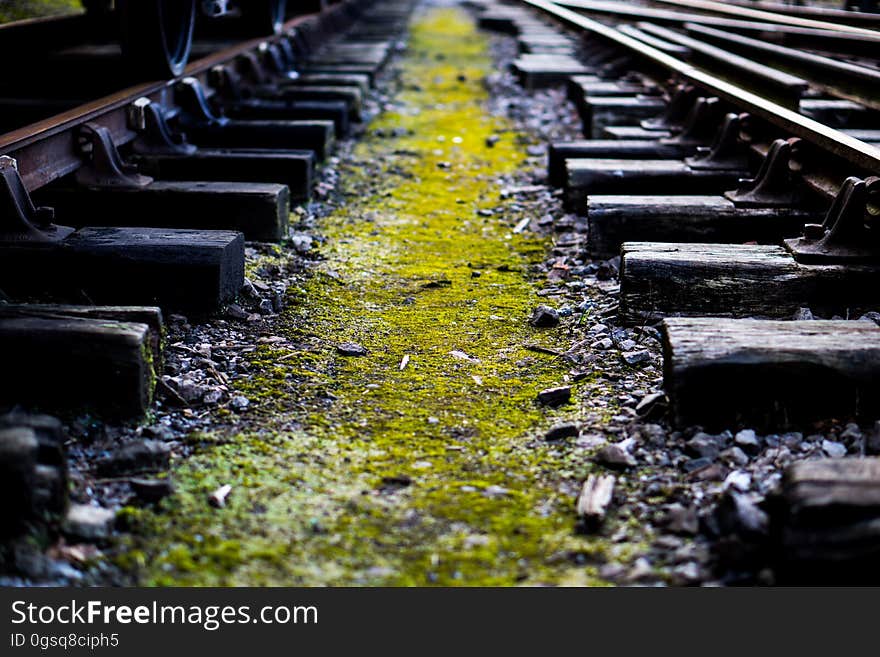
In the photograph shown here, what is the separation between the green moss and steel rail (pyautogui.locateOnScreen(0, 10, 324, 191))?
1079 millimetres

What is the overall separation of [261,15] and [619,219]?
456 cm

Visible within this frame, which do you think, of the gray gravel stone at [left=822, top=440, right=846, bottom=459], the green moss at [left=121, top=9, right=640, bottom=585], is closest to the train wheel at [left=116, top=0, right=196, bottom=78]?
the green moss at [left=121, top=9, right=640, bottom=585]

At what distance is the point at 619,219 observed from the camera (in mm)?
3877

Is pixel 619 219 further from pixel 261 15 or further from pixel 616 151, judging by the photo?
pixel 261 15

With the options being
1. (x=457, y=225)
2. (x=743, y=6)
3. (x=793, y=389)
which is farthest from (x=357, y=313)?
(x=743, y=6)

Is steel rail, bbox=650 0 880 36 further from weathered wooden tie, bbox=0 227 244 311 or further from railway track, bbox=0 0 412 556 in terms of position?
weathered wooden tie, bbox=0 227 244 311

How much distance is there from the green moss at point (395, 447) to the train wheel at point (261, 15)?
3.45 metres

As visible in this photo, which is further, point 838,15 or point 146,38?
point 838,15

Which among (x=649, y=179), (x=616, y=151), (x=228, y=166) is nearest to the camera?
(x=649, y=179)

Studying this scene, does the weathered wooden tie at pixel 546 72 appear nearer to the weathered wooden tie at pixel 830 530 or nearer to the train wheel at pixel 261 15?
the train wheel at pixel 261 15

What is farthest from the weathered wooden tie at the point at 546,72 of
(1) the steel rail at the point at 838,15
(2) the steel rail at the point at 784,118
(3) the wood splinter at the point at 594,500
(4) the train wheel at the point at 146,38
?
(3) the wood splinter at the point at 594,500

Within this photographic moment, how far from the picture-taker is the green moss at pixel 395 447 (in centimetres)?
210

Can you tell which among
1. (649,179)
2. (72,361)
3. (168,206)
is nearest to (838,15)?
(649,179)
